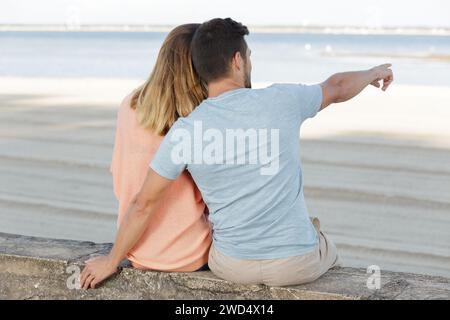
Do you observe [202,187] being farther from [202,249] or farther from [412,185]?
[412,185]

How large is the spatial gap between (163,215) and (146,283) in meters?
0.26

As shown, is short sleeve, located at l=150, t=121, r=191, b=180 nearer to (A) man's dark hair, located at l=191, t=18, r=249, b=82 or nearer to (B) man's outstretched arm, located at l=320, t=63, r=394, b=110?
(A) man's dark hair, located at l=191, t=18, r=249, b=82

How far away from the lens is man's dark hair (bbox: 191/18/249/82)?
281cm

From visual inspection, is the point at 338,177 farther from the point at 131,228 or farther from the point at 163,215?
the point at 131,228

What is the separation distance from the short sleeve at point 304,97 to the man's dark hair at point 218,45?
19cm

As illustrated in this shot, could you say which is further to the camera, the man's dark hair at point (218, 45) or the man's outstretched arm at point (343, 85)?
the man's outstretched arm at point (343, 85)

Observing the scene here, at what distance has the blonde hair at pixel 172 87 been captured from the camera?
3016 millimetres

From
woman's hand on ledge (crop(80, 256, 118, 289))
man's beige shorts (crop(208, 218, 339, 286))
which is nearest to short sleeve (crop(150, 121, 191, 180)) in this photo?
man's beige shorts (crop(208, 218, 339, 286))

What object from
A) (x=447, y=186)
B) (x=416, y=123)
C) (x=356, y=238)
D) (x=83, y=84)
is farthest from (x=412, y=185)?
(x=83, y=84)

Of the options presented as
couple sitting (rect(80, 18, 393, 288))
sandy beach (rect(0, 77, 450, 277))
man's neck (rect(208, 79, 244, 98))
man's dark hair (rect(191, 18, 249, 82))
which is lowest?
sandy beach (rect(0, 77, 450, 277))

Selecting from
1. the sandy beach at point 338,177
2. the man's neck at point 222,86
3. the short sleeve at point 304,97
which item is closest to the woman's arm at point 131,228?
the man's neck at point 222,86

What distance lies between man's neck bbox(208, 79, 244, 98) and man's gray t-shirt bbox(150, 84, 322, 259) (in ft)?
0.17

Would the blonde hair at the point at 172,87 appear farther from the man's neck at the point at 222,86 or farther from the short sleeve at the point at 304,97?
the short sleeve at the point at 304,97
